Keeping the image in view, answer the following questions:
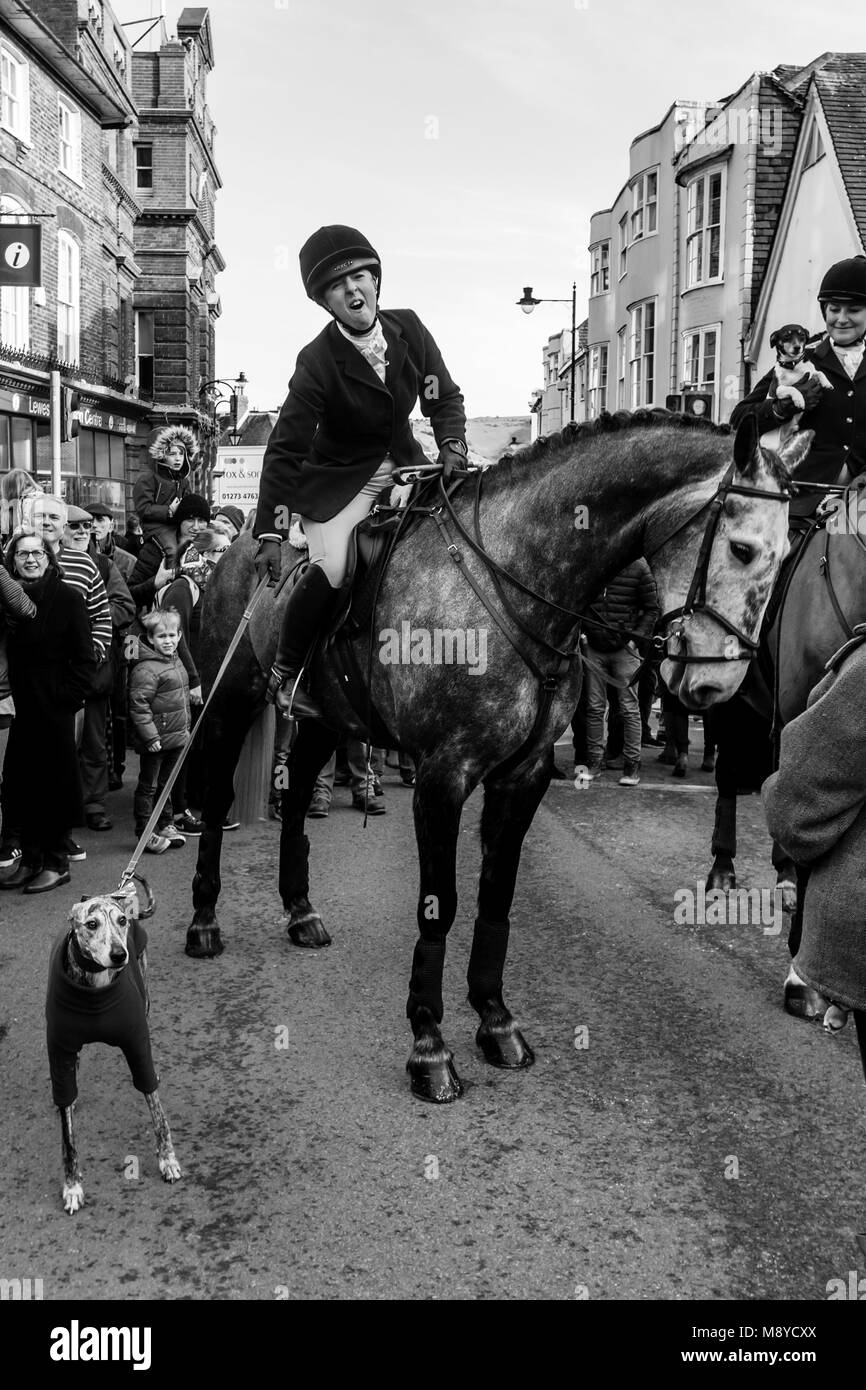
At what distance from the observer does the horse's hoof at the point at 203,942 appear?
597 cm

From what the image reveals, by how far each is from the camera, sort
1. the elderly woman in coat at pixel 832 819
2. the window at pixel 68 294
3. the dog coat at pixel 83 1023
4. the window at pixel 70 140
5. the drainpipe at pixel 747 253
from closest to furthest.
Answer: the elderly woman in coat at pixel 832 819 → the dog coat at pixel 83 1023 → the drainpipe at pixel 747 253 → the window at pixel 70 140 → the window at pixel 68 294

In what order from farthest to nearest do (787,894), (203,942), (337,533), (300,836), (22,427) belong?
(22,427)
(787,894)
(300,836)
(203,942)
(337,533)

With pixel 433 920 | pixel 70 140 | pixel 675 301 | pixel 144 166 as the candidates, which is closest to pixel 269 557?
pixel 433 920

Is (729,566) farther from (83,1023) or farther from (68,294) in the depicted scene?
(68,294)

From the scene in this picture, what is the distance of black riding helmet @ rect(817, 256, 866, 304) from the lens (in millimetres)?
5898

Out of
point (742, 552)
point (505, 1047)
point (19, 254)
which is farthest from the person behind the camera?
point (19, 254)

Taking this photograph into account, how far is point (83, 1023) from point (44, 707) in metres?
4.13

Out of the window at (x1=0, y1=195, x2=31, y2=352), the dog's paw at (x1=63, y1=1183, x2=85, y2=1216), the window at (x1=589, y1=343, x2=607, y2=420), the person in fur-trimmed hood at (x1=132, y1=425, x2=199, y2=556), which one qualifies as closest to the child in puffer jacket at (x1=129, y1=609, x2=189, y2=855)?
the person in fur-trimmed hood at (x1=132, y1=425, x2=199, y2=556)

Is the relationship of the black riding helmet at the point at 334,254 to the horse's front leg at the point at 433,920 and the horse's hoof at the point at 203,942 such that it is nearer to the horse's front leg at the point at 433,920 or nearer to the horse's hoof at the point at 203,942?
the horse's front leg at the point at 433,920

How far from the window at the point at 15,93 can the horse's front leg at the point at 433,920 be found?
23.8m

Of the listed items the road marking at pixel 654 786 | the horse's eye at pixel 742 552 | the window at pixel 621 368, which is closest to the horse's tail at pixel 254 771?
the road marking at pixel 654 786

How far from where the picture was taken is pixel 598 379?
134 feet

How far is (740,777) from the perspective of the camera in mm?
6805

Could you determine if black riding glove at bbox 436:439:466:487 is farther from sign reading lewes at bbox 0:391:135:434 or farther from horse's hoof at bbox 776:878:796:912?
sign reading lewes at bbox 0:391:135:434
